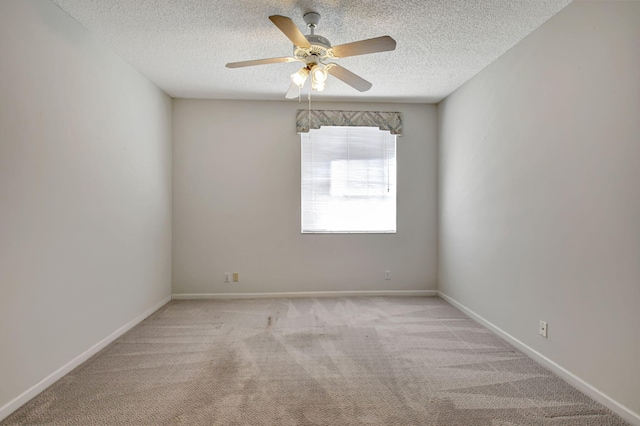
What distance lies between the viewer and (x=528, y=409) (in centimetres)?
191

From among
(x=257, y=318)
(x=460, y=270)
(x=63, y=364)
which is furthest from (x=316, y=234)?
(x=63, y=364)

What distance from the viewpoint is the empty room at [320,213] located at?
190 centimetres

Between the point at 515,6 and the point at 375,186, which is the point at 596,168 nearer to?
the point at 515,6

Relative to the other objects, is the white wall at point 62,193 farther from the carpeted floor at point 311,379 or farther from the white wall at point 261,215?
the white wall at point 261,215

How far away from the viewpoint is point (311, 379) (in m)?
2.23

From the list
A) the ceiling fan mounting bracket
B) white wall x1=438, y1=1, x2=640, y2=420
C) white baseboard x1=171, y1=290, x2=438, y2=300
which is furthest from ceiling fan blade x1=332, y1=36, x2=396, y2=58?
white baseboard x1=171, y1=290, x2=438, y2=300

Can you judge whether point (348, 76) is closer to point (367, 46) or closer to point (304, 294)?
point (367, 46)

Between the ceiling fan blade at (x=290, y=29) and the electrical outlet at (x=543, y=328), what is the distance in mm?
2618

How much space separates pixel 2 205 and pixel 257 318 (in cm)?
230

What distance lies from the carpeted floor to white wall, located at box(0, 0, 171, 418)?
333 mm

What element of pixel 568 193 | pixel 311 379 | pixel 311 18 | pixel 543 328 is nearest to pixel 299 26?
pixel 311 18

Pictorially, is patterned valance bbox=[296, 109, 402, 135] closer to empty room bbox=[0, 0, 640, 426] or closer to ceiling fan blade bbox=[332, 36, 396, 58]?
empty room bbox=[0, 0, 640, 426]

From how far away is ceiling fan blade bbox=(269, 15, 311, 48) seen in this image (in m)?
1.80

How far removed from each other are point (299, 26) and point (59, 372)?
2997 mm
